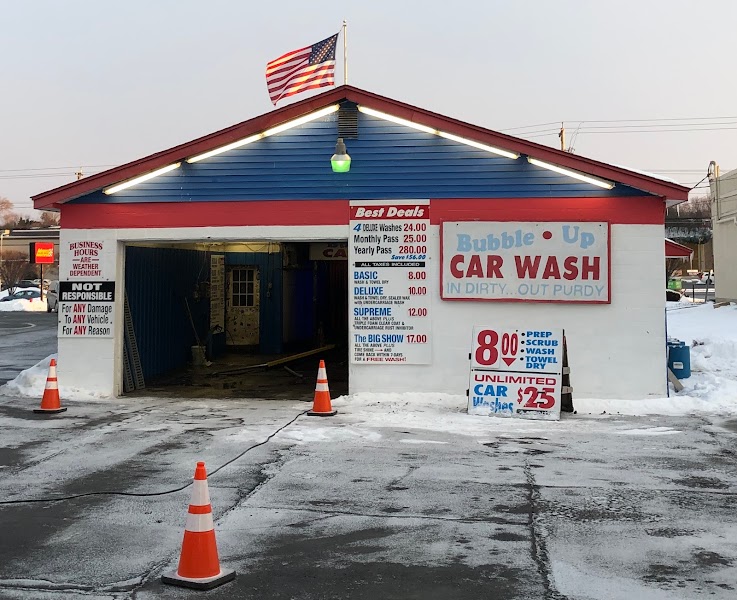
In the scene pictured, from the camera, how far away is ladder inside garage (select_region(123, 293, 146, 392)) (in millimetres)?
14914

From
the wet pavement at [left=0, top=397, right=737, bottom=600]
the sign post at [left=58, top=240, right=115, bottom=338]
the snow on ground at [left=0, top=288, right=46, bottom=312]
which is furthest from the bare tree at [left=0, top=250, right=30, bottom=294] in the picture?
the wet pavement at [left=0, top=397, right=737, bottom=600]

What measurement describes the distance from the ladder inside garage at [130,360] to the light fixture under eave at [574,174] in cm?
788

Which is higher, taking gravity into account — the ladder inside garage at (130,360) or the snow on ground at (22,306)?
the snow on ground at (22,306)

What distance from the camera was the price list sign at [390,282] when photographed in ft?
44.1

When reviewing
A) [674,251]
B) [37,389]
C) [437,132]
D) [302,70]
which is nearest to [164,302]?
[37,389]

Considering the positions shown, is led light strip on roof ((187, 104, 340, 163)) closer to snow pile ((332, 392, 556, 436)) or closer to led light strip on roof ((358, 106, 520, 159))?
led light strip on roof ((358, 106, 520, 159))

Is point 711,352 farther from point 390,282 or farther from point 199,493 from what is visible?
point 199,493

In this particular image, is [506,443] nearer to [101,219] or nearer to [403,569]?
[403,569]

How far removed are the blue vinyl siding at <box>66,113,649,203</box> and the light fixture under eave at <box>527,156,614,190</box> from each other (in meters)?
0.07

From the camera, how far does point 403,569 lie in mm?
5551

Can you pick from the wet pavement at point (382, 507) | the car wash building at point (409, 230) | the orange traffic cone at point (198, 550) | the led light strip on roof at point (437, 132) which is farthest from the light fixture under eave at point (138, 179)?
the orange traffic cone at point (198, 550)

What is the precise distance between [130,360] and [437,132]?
711 cm

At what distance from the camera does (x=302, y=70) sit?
1456 centimetres

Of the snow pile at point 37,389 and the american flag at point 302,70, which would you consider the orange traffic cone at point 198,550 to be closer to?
the snow pile at point 37,389
